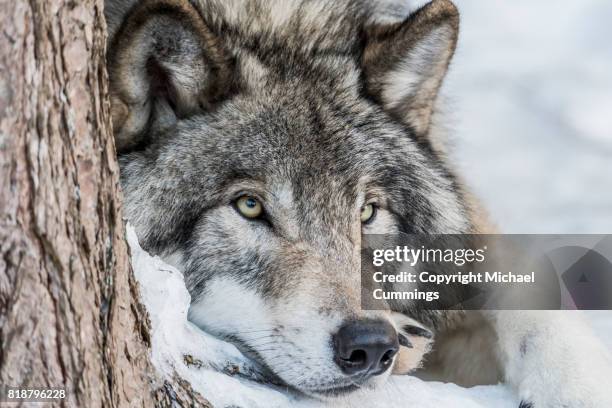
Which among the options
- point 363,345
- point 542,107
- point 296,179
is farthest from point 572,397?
point 542,107

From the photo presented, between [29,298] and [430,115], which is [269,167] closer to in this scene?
[430,115]

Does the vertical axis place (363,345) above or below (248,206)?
below

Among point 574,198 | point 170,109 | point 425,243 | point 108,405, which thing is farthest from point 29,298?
point 574,198

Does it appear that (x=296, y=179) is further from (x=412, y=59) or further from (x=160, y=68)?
(x=412, y=59)

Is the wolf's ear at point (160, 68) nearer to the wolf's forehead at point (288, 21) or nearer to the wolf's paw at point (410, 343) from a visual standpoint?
the wolf's forehead at point (288, 21)

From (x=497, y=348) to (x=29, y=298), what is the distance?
223 centimetres

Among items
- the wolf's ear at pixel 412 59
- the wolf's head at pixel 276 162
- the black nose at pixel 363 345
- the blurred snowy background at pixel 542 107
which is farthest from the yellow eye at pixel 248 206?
the blurred snowy background at pixel 542 107

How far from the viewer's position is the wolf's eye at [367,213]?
3.18 m

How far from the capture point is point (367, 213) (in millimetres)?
3199

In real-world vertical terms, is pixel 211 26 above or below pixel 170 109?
above

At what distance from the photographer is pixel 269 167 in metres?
2.91

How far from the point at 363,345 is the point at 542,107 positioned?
17.5 ft

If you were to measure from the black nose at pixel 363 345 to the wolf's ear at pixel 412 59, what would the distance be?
4.07 feet

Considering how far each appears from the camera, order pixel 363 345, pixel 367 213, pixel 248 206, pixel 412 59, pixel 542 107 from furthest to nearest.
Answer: pixel 542 107 → pixel 412 59 → pixel 367 213 → pixel 248 206 → pixel 363 345
